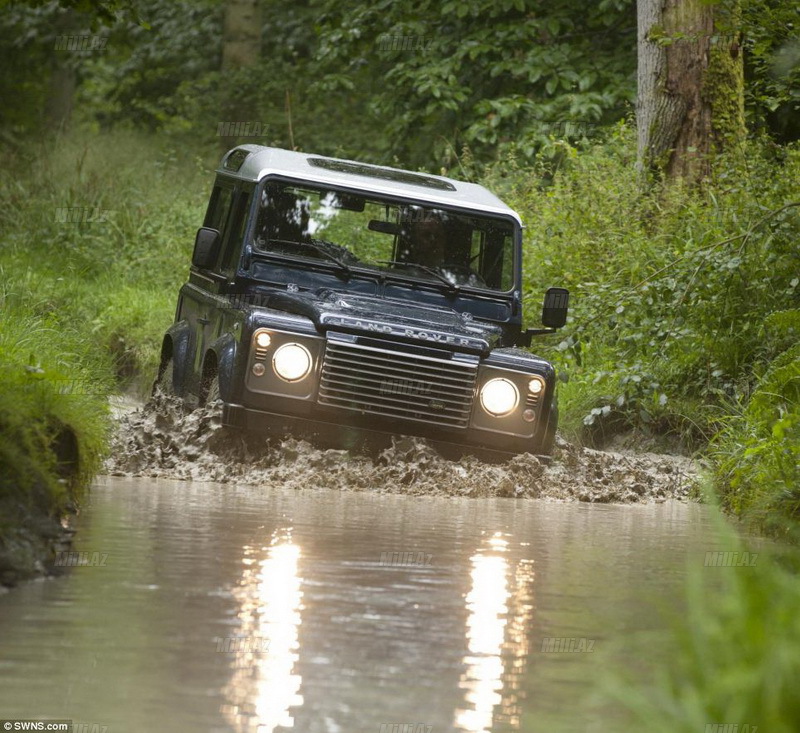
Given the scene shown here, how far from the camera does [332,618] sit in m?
5.43

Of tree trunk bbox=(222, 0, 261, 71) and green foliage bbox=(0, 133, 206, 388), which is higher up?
tree trunk bbox=(222, 0, 261, 71)

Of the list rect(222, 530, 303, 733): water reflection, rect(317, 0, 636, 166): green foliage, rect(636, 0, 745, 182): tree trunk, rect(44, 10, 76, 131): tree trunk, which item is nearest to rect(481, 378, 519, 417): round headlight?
rect(222, 530, 303, 733): water reflection

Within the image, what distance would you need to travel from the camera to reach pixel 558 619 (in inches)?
224

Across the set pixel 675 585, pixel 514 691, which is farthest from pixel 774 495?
pixel 514 691

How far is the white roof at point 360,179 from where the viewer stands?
10.3 metres

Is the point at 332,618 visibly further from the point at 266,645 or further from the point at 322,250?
the point at 322,250

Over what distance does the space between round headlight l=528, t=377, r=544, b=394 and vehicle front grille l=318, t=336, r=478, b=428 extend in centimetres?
37

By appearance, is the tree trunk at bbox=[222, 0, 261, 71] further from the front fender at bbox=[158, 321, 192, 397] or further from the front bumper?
the front bumper

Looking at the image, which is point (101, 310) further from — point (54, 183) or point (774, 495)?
point (774, 495)

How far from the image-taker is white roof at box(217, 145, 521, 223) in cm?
1034

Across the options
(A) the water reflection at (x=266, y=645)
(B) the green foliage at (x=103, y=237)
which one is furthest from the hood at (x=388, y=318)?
(B) the green foliage at (x=103, y=237)

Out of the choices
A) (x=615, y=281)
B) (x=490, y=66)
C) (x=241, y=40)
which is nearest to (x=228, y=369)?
(x=615, y=281)

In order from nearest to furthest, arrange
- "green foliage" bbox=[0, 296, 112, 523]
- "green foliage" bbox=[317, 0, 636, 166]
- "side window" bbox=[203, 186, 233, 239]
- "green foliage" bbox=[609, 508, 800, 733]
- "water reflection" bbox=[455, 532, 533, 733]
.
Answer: "green foliage" bbox=[609, 508, 800, 733] → "water reflection" bbox=[455, 532, 533, 733] → "green foliage" bbox=[0, 296, 112, 523] → "side window" bbox=[203, 186, 233, 239] → "green foliage" bbox=[317, 0, 636, 166]

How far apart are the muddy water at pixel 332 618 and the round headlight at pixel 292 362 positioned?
89 centimetres
